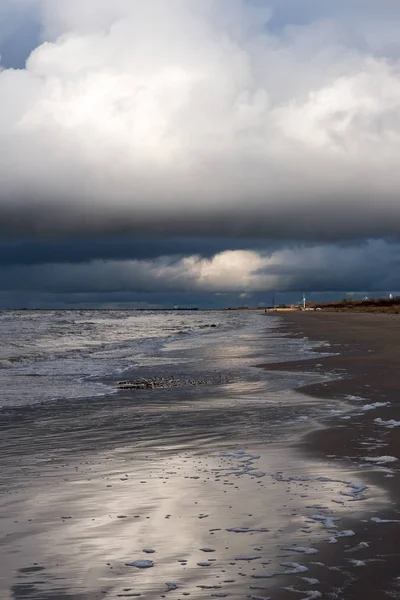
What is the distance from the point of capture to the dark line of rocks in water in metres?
18.8

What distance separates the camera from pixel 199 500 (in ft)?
23.6

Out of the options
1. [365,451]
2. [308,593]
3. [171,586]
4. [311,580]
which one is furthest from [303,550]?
[365,451]

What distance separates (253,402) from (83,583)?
10.3m

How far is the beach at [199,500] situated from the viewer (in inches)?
199

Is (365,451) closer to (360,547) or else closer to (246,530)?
(246,530)

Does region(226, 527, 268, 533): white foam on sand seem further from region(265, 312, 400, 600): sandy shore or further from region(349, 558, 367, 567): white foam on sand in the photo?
region(349, 558, 367, 567): white foam on sand

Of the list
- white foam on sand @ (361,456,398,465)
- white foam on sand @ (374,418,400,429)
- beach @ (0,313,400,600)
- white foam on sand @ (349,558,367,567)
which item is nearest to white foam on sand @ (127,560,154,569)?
beach @ (0,313,400,600)

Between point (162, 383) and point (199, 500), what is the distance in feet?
41.1

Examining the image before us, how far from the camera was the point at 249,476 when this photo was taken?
26.9 ft

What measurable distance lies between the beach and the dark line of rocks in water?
3.78m

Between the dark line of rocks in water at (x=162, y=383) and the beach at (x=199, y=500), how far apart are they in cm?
378

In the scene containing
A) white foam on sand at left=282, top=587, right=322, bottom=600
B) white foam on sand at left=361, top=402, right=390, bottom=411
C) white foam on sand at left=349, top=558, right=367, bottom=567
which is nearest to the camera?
white foam on sand at left=282, top=587, right=322, bottom=600

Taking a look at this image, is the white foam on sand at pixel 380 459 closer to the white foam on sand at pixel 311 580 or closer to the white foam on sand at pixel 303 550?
the white foam on sand at pixel 303 550

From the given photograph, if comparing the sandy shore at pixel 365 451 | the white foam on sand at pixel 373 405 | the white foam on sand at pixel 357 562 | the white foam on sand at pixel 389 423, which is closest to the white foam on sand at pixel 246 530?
the sandy shore at pixel 365 451
